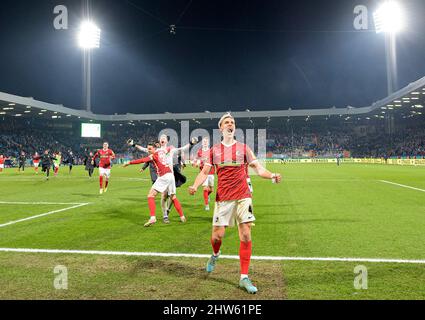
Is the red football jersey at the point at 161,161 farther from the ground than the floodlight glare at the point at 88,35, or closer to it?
closer to it

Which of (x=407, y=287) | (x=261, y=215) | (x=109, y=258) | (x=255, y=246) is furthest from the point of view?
(x=261, y=215)

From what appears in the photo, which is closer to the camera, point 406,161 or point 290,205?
point 290,205

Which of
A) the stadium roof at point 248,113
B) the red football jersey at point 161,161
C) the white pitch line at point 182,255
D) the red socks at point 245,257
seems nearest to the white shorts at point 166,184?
the red football jersey at point 161,161

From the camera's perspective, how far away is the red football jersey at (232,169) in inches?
203

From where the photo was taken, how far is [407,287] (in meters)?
4.57

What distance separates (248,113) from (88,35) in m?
29.7

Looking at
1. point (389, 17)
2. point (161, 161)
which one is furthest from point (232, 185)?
point (389, 17)

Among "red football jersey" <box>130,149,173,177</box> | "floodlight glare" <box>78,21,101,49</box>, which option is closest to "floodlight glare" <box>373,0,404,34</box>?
"floodlight glare" <box>78,21,101,49</box>

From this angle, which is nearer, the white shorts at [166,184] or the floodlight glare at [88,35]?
the white shorts at [166,184]

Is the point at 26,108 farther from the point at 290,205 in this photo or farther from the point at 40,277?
the point at 40,277

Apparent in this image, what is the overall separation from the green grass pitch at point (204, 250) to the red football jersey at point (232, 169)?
116 centimetres

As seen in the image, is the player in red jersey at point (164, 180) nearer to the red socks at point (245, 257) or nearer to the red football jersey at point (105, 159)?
the red socks at point (245, 257)

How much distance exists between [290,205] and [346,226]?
3.82 m

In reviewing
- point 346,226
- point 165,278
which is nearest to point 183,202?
point 346,226
